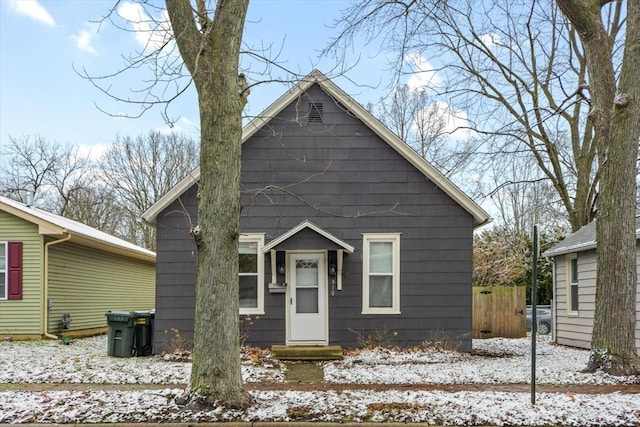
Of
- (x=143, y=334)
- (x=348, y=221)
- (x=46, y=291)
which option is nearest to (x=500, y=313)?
(x=348, y=221)

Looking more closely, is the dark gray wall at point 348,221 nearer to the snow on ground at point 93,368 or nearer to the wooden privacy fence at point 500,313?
the snow on ground at point 93,368

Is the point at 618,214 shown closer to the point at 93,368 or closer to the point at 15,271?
the point at 93,368

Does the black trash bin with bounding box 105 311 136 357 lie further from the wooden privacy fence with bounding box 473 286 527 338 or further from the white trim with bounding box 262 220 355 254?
the wooden privacy fence with bounding box 473 286 527 338

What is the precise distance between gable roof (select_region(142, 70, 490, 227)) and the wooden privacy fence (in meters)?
6.55

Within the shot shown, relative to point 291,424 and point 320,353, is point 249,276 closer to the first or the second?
point 320,353

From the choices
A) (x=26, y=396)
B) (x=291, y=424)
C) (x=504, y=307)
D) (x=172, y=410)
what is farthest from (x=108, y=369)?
(x=504, y=307)

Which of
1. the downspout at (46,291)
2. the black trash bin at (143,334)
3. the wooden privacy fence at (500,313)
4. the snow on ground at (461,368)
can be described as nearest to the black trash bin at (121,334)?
the black trash bin at (143,334)

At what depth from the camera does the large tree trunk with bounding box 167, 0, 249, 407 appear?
6.83m

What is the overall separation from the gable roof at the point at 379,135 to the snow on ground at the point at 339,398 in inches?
128

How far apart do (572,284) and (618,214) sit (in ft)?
21.8

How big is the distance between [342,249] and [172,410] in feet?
19.5

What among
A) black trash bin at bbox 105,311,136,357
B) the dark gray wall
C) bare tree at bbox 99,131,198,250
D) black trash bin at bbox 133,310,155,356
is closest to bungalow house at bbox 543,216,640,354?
the dark gray wall

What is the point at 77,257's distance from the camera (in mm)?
16703

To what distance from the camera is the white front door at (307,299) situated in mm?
12383
